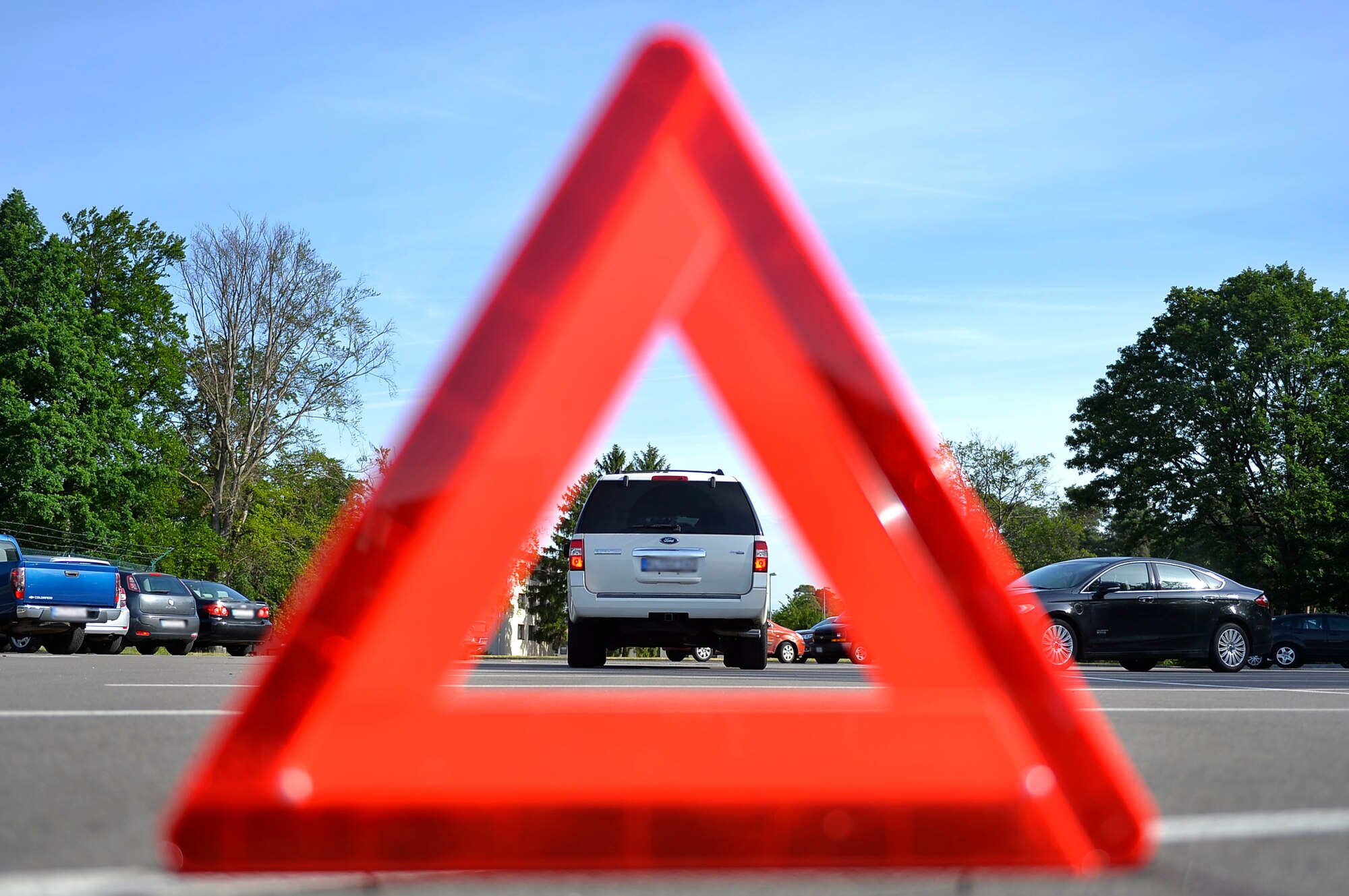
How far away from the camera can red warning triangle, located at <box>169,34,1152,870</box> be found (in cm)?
192

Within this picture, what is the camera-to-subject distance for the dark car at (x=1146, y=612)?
56.4 ft

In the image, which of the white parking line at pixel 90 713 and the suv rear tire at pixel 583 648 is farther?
the suv rear tire at pixel 583 648

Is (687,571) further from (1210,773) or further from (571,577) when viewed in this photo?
(1210,773)

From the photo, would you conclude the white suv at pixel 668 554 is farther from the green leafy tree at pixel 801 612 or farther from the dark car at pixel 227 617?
the green leafy tree at pixel 801 612

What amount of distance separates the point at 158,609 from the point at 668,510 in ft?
44.2

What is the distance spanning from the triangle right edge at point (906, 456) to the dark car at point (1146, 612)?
15374 millimetres

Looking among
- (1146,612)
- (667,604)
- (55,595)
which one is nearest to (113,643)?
(55,595)

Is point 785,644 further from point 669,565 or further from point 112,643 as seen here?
point 669,565

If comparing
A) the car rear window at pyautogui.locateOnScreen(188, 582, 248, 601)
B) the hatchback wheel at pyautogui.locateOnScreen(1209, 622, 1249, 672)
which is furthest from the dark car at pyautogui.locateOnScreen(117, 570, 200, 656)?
the hatchback wheel at pyautogui.locateOnScreen(1209, 622, 1249, 672)

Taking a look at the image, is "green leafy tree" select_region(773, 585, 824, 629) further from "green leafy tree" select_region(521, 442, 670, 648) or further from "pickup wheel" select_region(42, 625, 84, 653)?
"pickup wheel" select_region(42, 625, 84, 653)

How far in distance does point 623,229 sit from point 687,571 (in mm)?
9214

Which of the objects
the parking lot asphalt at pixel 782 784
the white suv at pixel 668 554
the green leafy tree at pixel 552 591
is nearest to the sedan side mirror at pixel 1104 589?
the white suv at pixel 668 554

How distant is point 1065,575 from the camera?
17.8m

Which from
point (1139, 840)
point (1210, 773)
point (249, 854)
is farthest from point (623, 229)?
point (1210, 773)
